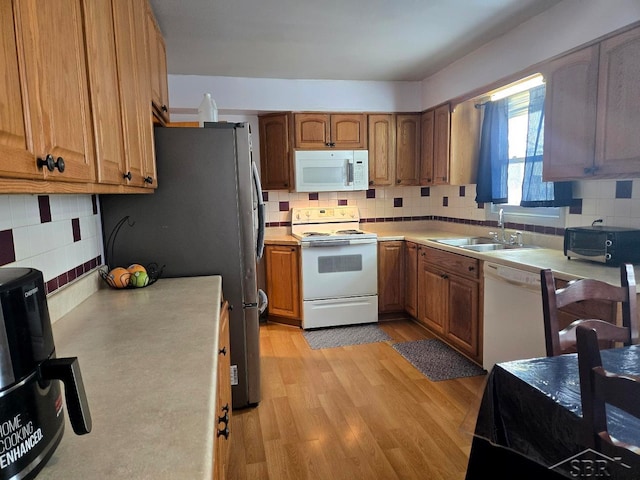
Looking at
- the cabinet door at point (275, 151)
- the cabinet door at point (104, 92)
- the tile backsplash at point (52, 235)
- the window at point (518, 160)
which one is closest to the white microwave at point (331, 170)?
the cabinet door at point (275, 151)

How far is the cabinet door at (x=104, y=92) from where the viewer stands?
108 cm

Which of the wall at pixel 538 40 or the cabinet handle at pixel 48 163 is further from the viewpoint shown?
the wall at pixel 538 40

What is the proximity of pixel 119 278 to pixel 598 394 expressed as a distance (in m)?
1.87

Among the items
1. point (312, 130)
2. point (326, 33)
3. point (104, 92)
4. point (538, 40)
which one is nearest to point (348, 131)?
point (312, 130)

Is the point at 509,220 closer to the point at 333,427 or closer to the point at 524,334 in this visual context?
the point at 524,334

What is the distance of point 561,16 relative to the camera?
7.64 feet

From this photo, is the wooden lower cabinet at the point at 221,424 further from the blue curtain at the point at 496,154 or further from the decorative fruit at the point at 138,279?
the blue curtain at the point at 496,154

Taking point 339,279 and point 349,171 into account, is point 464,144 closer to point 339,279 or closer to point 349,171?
point 349,171

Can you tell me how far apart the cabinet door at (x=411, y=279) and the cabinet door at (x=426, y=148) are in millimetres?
709

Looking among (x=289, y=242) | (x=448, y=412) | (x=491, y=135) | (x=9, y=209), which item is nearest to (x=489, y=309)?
(x=448, y=412)

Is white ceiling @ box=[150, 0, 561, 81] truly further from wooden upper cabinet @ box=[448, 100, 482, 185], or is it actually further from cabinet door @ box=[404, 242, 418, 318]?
cabinet door @ box=[404, 242, 418, 318]

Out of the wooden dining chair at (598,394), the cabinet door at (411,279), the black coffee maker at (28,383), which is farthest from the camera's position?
the cabinet door at (411,279)

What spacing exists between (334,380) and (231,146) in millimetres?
1701

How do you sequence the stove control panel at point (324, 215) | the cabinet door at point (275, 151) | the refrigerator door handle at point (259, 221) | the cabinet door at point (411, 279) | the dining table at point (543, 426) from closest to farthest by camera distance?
1. the dining table at point (543, 426)
2. the refrigerator door handle at point (259, 221)
3. the cabinet door at point (411, 279)
4. the cabinet door at point (275, 151)
5. the stove control panel at point (324, 215)
